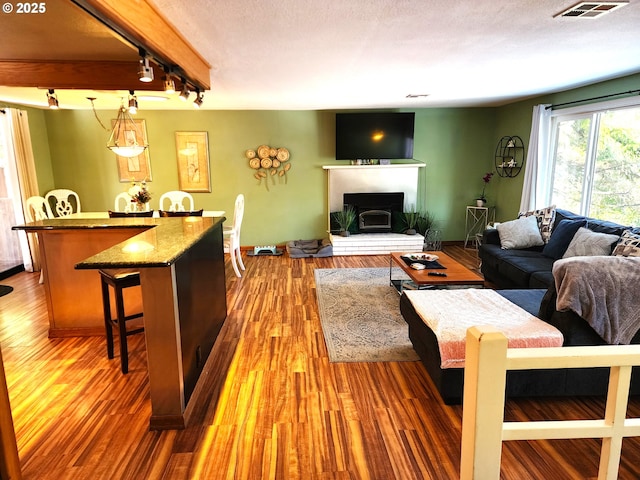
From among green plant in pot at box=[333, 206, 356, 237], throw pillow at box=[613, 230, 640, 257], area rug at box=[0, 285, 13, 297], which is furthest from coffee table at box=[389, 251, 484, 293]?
area rug at box=[0, 285, 13, 297]

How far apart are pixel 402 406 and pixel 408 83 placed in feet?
10.7

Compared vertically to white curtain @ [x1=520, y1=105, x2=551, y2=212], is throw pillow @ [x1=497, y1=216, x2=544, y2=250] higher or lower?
lower

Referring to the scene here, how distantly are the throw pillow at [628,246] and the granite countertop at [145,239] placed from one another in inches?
132

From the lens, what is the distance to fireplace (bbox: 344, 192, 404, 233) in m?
6.55

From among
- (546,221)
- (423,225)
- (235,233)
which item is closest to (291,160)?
(235,233)

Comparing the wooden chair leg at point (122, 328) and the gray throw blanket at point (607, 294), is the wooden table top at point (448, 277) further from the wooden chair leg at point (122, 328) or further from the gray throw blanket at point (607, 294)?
the wooden chair leg at point (122, 328)

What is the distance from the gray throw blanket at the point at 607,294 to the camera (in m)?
2.18

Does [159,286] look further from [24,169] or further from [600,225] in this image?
[24,169]

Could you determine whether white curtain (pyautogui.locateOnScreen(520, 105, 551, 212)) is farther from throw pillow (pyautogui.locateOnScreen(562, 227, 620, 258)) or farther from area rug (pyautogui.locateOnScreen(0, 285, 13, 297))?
area rug (pyautogui.locateOnScreen(0, 285, 13, 297))

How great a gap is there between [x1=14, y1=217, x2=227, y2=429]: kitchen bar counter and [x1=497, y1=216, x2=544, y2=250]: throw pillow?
3314 millimetres

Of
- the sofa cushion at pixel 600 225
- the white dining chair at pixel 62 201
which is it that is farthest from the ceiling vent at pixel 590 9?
the white dining chair at pixel 62 201

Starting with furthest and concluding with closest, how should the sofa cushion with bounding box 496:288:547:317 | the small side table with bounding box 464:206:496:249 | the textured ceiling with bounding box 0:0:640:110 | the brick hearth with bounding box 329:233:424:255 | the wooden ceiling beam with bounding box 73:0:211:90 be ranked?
the small side table with bounding box 464:206:496:249
the brick hearth with bounding box 329:233:424:255
the sofa cushion with bounding box 496:288:547:317
the textured ceiling with bounding box 0:0:640:110
the wooden ceiling beam with bounding box 73:0:211:90

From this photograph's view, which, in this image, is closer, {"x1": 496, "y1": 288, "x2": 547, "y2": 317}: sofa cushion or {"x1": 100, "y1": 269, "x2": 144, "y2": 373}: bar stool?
{"x1": 100, "y1": 269, "x2": 144, "y2": 373}: bar stool

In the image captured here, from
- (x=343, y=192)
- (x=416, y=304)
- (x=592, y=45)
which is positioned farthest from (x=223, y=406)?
(x=343, y=192)
